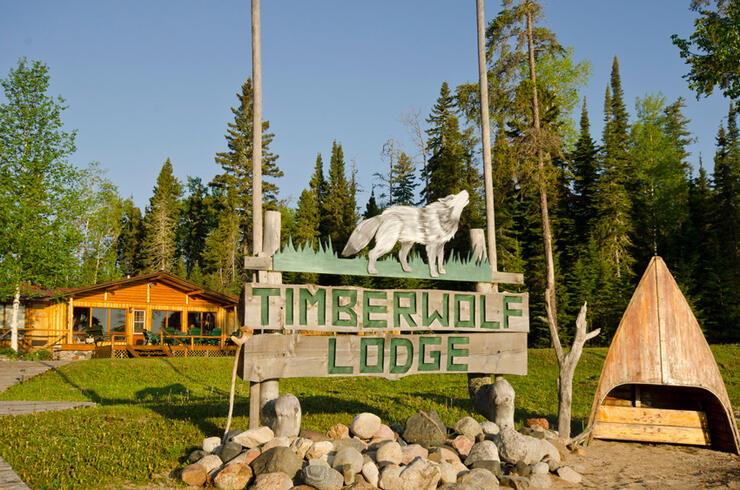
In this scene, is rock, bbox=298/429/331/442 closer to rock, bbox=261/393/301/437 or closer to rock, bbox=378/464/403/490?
rock, bbox=261/393/301/437

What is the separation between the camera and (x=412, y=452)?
311 inches

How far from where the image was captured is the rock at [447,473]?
726 centimetres

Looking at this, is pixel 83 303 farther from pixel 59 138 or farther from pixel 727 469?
Answer: pixel 727 469

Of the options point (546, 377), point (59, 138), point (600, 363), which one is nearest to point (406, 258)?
point (546, 377)

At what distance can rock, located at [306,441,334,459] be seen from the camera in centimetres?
751

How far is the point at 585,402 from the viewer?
1471 cm

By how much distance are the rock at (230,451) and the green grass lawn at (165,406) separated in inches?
23.7

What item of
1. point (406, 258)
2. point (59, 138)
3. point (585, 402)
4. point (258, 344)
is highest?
point (59, 138)

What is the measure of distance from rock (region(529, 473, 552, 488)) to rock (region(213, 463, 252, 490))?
3.59 metres

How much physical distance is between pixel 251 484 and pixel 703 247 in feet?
124

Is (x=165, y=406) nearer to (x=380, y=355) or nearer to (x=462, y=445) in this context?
(x=380, y=355)

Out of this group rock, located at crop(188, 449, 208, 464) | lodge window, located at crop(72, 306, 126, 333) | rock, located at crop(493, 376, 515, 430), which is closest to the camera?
rock, located at crop(188, 449, 208, 464)

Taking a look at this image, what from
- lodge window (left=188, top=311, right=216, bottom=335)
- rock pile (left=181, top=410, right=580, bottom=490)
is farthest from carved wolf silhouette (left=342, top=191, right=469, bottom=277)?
lodge window (left=188, top=311, right=216, bottom=335)

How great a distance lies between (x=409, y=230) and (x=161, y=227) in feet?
148
